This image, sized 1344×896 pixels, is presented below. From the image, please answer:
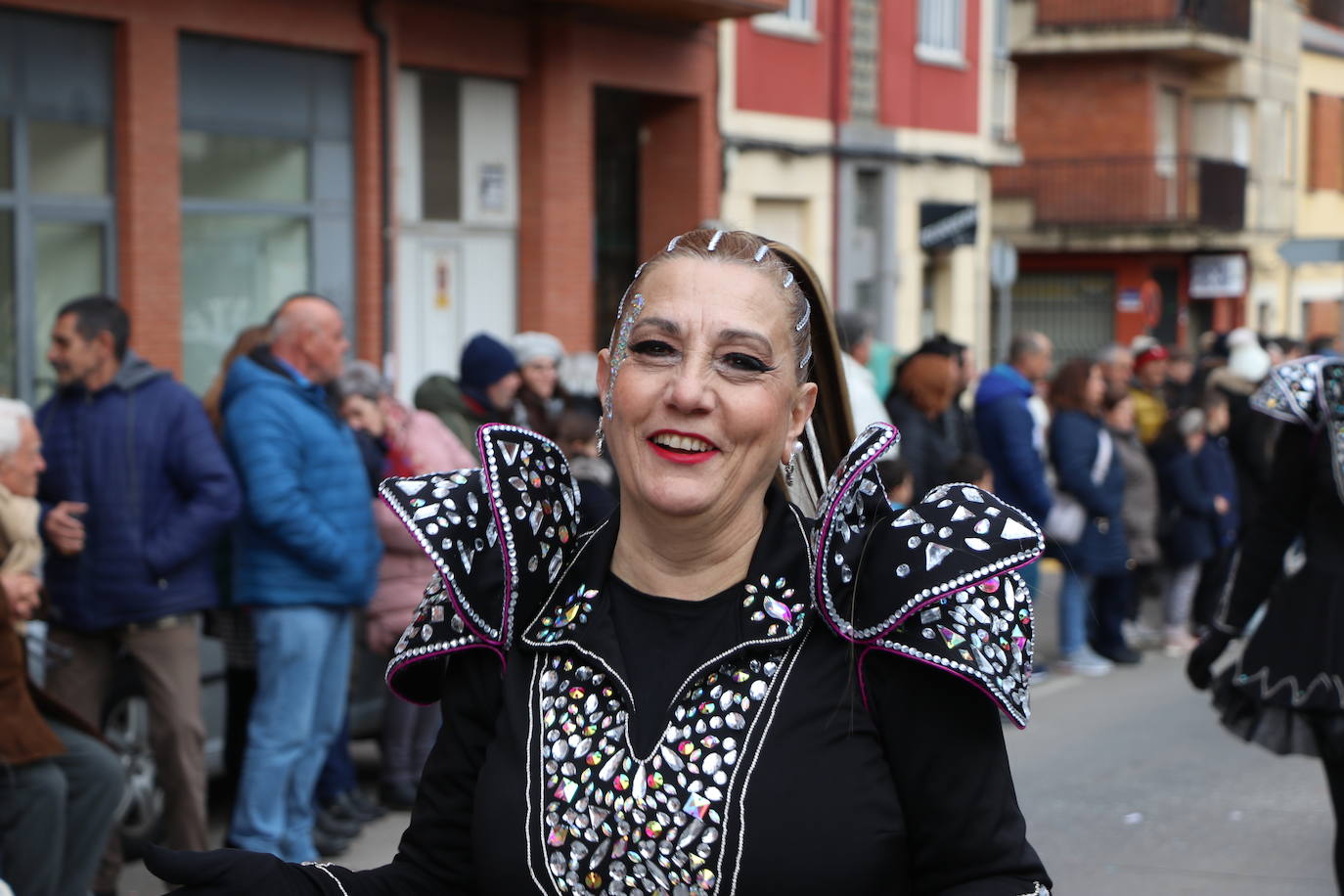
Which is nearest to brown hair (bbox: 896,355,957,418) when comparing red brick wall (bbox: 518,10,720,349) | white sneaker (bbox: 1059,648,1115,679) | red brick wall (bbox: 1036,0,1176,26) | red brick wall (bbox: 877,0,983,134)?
white sneaker (bbox: 1059,648,1115,679)

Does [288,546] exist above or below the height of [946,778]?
below

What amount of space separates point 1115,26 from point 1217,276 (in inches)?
190

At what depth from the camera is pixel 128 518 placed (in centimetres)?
648

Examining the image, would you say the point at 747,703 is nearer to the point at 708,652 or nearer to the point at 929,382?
the point at 708,652

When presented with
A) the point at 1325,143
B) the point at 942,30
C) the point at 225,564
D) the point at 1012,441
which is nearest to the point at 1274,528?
the point at 225,564

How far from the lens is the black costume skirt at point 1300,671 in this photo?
5320 millimetres

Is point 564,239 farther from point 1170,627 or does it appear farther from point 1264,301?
point 1264,301

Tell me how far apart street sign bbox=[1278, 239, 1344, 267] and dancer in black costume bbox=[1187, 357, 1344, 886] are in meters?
13.6

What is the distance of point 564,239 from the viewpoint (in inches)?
620

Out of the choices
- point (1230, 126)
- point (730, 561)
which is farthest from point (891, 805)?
point (1230, 126)

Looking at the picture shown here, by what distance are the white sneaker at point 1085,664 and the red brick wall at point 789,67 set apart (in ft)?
26.3

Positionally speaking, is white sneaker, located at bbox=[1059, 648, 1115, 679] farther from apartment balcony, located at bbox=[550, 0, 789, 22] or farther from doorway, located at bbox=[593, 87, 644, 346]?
doorway, located at bbox=[593, 87, 644, 346]

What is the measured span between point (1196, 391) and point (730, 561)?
A: 39.7 feet

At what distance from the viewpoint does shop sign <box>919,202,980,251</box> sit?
21438mm
